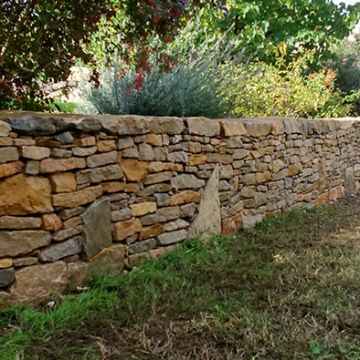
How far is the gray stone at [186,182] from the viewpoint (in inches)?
141

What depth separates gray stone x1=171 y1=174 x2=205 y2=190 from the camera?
141 inches

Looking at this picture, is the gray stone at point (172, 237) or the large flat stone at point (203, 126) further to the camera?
the large flat stone at point (203, 126)

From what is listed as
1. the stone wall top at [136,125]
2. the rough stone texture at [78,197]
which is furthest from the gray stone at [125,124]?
the rough stone texture at [78,197]

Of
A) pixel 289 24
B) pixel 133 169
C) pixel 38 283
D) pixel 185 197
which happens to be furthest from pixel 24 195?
pixel 289 24

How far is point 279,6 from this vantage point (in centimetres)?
833

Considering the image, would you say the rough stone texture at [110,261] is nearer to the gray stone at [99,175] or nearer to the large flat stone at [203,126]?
the gray stone at [99,175]

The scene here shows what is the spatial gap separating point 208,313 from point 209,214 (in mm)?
1539

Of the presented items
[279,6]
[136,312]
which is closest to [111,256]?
[136,312]

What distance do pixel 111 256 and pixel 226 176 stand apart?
5.12 ft

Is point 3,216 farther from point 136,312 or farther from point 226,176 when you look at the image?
point 226,176

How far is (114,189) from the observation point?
3049 mm

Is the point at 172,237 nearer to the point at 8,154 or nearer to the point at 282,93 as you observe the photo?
the point at 8,154

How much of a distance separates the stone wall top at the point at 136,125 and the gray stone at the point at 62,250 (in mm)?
634

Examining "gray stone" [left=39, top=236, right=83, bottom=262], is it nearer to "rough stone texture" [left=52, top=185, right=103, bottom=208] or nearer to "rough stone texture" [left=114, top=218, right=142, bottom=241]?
"rough stone texture" [left=52, top=185, right=103, bottom=208]
